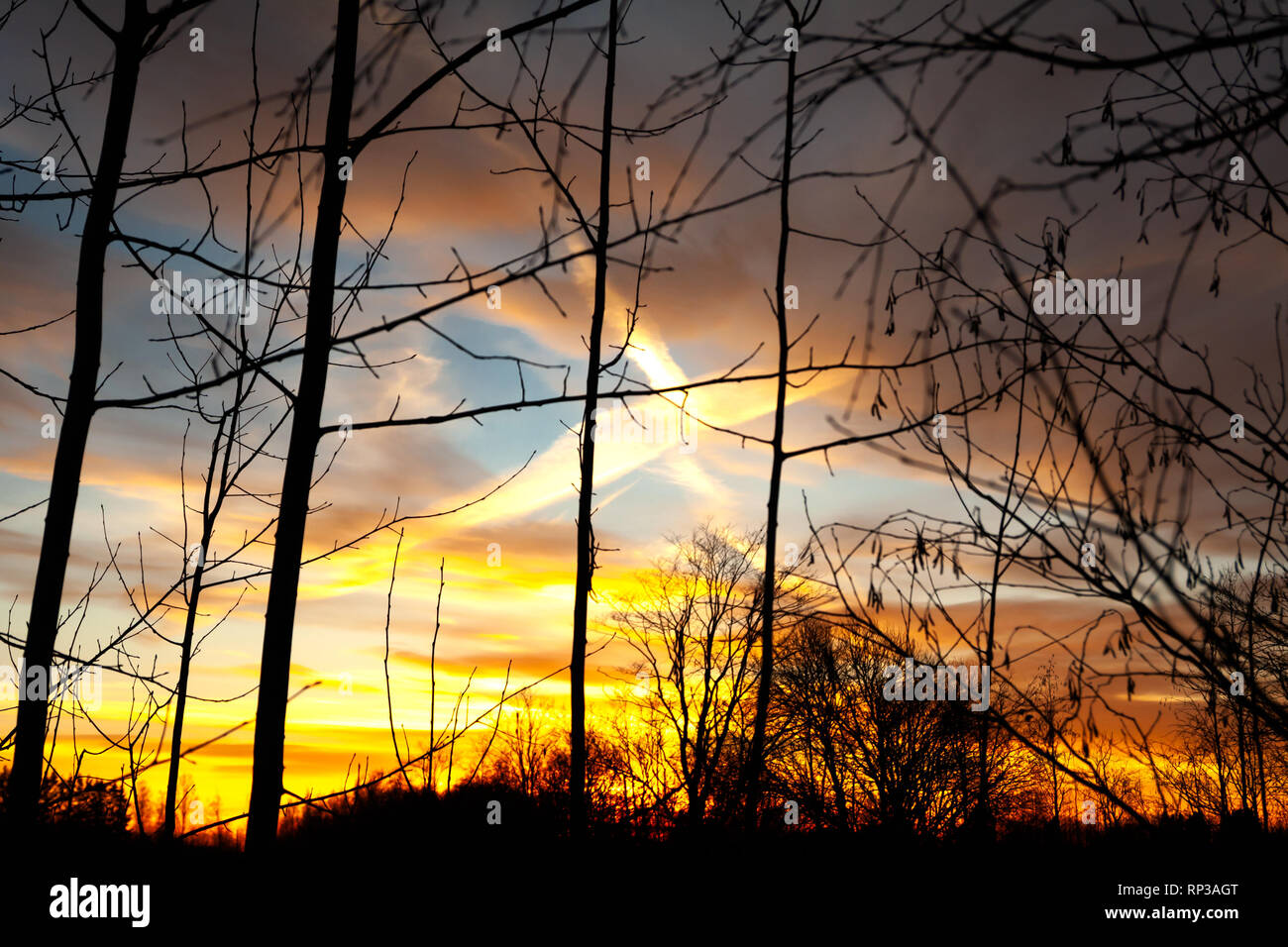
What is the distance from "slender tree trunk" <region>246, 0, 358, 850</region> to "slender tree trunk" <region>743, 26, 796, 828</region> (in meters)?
1.52

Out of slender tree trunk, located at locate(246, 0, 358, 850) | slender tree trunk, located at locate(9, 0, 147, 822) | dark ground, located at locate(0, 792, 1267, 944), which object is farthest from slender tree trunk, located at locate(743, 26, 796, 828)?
slender tree trunk, located at locate(9, 0, 147, 822)

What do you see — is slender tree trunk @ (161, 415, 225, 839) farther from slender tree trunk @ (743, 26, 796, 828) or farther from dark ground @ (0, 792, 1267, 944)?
slender tree trunk @ (743, 26, 796, 828)

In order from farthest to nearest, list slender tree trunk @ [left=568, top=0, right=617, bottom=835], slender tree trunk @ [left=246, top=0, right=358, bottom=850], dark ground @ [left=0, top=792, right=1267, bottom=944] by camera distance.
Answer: slender tree trunk @ [left=568, top=0, right=617, bottom=835] < dark ground @ [left=0, top=792, right=1267, bottom=944] < slender tree trunk @ [left=246, top=0, right=358, bottom=850]

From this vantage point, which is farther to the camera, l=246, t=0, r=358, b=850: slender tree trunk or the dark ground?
the dark ground

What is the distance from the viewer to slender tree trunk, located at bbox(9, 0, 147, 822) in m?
2.74

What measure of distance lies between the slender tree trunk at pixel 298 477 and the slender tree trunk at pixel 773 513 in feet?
5.00

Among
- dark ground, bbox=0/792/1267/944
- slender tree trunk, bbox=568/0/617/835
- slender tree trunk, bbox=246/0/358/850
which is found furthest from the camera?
slender tree trunk, bbox=568/0/617/835

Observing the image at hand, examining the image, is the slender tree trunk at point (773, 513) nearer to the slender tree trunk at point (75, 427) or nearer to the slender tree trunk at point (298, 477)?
the slender tree trunk at point (298, 477)

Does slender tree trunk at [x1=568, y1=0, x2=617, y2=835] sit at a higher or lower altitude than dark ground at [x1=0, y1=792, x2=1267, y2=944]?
higher

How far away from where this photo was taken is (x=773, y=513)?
3.39 m

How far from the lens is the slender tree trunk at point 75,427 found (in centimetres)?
274
